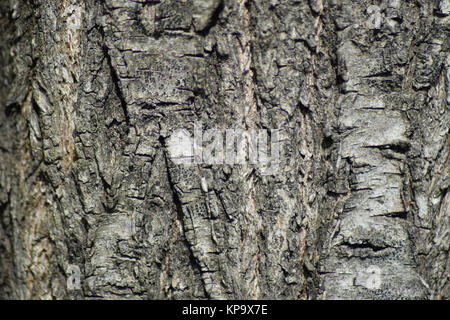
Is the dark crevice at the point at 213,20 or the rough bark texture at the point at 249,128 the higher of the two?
the dark crevice at the point at 213,20

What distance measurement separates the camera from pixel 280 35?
4.76ft

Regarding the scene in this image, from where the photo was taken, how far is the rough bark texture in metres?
1.46

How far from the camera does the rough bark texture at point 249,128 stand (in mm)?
1455

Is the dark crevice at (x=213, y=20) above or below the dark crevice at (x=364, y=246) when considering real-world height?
above

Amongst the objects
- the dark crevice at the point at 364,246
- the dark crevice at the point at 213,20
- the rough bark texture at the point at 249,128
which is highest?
the dark crevice at the point at 213,20

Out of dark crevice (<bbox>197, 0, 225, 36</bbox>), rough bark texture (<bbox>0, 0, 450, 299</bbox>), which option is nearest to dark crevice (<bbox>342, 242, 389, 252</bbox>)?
rough bark texture (<bbox>0, 0, 450, 299</bbox>)

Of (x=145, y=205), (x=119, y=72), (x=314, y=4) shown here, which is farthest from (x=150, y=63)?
(x=314, y=4)

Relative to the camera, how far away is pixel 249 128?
150 centimetres

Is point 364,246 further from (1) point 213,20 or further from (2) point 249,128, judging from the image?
(1) point 213,20

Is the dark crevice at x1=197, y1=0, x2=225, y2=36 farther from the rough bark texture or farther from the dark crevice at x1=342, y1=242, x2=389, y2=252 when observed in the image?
the dark crevice at x1=342, y1=242, x2=389, y2=252

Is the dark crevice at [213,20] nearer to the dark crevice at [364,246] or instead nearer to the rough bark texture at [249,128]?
the rough bark texture at [249,128]

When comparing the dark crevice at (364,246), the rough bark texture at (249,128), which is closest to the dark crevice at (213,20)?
the rough bark texture at (249,128)

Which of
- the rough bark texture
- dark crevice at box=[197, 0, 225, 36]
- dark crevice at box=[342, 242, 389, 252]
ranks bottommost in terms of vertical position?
dark crevice at box=[342, 242, 389, 252]

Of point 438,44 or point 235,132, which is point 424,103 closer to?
point 438,44
